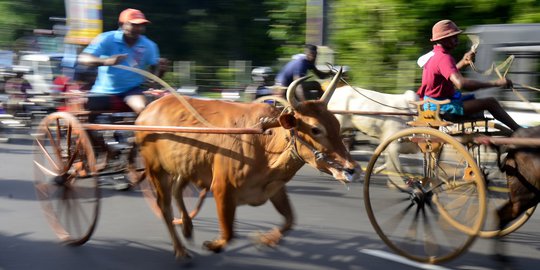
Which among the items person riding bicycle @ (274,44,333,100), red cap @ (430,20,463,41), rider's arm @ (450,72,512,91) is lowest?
person riding bicycle @ (274,44,333,100)

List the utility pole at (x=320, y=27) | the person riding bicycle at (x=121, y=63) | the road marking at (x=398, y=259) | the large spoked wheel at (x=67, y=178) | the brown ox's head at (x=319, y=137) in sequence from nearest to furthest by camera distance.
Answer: the brown ox's head at (x=319, y=137) < the road marking at (x=398, y=259) < the large spoked wheel at (x=67, y=178) < the person riding bicycle at (x=121, y=63) < the utility pole at (x=320, y=27)

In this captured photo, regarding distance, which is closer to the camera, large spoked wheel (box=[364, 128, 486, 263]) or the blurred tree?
large spoked wheel (box=[364, 128, 486, 263])

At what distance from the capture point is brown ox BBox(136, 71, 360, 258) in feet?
17.1

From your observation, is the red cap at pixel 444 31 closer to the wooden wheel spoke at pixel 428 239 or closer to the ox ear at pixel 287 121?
the wooden wheel spoke at pixel 428 239

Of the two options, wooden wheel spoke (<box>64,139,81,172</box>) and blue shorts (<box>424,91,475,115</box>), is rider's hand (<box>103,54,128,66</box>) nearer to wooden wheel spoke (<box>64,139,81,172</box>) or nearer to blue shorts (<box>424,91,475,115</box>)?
wooden wheel spoke (<box>64,139,81,172</box>)

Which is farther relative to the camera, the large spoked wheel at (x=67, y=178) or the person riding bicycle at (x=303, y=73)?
the person riding bicycle at (x=303, y=73)

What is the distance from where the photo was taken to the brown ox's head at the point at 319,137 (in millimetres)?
5093

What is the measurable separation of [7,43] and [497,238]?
2480cm

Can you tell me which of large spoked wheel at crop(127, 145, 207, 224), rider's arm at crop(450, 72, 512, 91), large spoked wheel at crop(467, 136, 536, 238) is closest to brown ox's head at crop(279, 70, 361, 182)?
rider's arm at crop(450, 72, 512, 91)

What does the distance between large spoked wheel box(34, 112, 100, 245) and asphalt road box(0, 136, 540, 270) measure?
0.21 meters

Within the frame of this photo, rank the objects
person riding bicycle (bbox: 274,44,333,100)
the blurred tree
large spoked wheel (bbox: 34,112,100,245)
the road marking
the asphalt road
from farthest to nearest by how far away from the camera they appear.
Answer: the blurred tree
person riding bicycle (bbox: 274,44,333,100)
large spoked wheel (bbox: 34,112,100,245)
the asphalt road
the road marking

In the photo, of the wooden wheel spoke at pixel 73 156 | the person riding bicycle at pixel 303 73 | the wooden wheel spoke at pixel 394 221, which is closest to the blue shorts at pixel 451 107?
the wooden wheel spoke at pixel 394 221

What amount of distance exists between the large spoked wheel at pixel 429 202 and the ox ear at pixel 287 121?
833mm

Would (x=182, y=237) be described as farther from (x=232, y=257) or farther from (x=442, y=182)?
(x=442, y=182)
